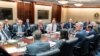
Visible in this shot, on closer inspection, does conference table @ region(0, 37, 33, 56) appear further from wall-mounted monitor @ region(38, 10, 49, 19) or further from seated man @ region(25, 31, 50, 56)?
wall-mounted monitor @ region(38, 10, 49, 19)

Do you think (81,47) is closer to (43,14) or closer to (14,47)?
(14,47)

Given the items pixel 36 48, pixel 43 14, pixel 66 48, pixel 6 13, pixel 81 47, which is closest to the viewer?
pixel 36 48

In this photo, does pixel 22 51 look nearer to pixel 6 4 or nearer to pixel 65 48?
pixel 65 48

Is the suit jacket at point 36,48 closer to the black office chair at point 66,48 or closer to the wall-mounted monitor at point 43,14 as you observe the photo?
the black office chair at point 66,48

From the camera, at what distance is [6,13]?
8.66m

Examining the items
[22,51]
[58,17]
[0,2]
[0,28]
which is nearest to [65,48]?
Result: [22,51]

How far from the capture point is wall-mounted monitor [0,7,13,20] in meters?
8.31

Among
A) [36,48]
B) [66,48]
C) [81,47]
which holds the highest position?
[36,48]

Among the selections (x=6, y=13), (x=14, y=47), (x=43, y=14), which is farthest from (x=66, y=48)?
(x=43, y=14)

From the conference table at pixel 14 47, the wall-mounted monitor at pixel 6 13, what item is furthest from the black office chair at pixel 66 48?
the wall-mounted monitor at pixel 6 13

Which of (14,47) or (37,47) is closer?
(37,47)

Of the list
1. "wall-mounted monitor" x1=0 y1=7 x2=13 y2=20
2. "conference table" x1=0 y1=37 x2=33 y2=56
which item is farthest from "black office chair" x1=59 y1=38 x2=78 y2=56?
"wall-mounted monitor" x1=0 y1=7 x2=13 y2=20

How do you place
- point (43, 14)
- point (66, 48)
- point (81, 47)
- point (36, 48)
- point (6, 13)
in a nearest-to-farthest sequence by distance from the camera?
point (36, 48), point (66, 48), point (81, 47), point (6, 13), point (43, 14)

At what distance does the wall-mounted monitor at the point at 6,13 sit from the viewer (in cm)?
831
